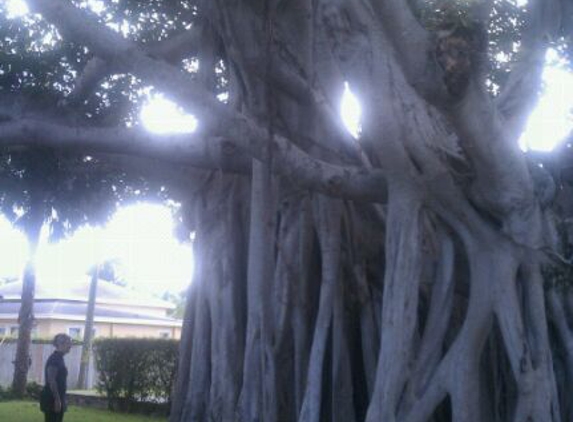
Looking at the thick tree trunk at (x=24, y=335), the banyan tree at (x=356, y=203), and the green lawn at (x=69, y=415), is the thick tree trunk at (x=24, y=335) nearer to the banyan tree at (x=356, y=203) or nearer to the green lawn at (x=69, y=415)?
the green lawn at (x=69, y=415)

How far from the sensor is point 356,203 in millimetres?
7664

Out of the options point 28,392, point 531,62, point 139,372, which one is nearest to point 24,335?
point 28,392

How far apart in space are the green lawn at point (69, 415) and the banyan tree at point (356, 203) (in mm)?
4472

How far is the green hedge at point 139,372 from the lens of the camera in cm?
1471

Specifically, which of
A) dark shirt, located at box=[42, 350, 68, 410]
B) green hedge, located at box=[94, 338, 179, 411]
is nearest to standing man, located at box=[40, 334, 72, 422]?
dark shirt, located at box=[42, 350, 68, 410]

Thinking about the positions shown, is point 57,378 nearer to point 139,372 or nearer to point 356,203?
point 356,203

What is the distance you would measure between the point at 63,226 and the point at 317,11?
484 cm

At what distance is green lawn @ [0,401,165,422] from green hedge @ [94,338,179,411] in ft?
1.60

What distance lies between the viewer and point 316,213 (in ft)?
24.3

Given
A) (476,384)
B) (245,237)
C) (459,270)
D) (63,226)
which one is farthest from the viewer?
(63,226)

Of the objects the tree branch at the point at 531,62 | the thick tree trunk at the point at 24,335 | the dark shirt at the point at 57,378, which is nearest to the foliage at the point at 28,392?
the thick tree trunk at the point at 24,335

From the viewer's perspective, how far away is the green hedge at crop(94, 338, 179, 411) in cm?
1471

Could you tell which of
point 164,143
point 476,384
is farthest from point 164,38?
point 476,384

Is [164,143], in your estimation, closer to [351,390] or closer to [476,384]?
[351,390]
